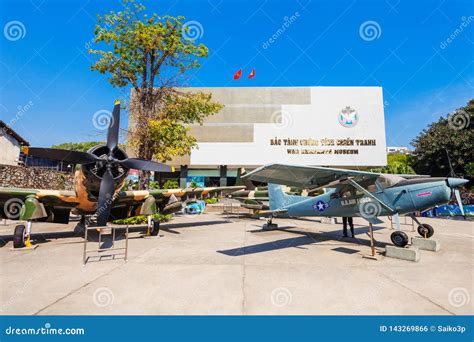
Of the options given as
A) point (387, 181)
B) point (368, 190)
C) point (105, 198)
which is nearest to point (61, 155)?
point (105, 198)

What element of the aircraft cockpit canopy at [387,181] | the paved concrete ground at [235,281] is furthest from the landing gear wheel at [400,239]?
the aircraft cockpit canopy at [387,181]

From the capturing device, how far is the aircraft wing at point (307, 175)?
28.0 feet

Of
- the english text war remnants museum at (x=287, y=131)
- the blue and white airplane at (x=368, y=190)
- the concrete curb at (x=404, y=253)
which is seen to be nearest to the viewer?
the concrete curb at (x=404, y=253)

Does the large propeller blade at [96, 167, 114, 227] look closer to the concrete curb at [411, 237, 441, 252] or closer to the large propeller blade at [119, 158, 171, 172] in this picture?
the large propeller blade at [119, 158, 171, 172]

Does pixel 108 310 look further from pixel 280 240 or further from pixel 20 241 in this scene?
pixel 280 240

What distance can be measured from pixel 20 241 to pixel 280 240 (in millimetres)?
10366

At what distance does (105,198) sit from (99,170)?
1.34 metres

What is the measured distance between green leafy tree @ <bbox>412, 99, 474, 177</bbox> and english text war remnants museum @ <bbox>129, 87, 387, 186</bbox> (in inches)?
229

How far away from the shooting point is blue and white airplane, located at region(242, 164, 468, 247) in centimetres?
829

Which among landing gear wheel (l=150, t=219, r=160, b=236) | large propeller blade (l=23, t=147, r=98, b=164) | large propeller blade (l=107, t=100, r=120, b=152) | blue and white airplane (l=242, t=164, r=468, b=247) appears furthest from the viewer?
landing gear wheel (l=150, t=219, r=160, b=236)

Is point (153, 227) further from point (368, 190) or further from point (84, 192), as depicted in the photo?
point (368, 190)

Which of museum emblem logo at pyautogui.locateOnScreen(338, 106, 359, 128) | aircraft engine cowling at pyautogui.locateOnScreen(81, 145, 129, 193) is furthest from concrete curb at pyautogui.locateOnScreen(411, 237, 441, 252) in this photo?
museum emblem logo at pyautogui.locateOnScreen(338, 106, 359, 128)

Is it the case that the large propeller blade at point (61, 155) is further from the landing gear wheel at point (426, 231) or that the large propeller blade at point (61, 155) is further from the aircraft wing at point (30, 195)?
the landing gear wheel at point (426, 231)

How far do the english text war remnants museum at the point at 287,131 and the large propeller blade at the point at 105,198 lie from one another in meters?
29.6
